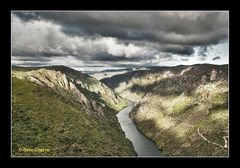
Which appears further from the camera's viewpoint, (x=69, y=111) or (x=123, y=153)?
(x=69, y=111)

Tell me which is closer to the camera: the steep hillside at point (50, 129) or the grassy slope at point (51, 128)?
the steep hillside at point (50, 129)

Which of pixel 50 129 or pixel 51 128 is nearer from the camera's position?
pixel 50 129

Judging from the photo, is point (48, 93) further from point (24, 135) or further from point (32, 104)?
point (24, 135)

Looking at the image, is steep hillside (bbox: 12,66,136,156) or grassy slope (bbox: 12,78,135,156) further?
grassy slope (bbox: 12,78,135,156)

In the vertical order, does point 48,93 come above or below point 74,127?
above
